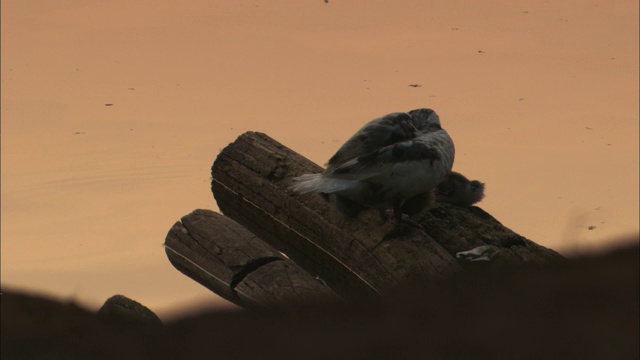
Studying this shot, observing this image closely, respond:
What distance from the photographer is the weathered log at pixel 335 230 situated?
23.5 ft

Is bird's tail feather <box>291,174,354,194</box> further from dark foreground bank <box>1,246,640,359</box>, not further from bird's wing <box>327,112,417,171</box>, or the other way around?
dark foreground bank <box>1,246,640,359</box>

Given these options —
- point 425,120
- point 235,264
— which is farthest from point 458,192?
point 235,264

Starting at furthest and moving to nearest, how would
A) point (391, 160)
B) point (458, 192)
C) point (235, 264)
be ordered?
point (458, 192), point (235, 264), point (391, 160)

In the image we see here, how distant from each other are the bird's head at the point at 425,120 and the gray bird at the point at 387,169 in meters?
0.19

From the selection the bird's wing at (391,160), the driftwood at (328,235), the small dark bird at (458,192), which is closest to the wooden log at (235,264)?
the driftwood at (328,235)

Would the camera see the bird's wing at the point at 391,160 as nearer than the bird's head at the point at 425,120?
Yes

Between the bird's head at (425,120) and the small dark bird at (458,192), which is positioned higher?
the bird's head at (425,120)

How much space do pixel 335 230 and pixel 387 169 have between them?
2.41 feet

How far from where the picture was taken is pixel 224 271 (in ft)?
24.4

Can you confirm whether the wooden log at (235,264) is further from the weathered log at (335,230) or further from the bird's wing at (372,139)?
the bird's wing at (372,139)

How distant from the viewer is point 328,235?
7.68m

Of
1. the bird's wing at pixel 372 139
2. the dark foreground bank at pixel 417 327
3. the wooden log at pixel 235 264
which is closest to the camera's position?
the dark foreground bank at pixel 417 327

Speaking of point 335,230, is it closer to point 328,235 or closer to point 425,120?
point 328,235

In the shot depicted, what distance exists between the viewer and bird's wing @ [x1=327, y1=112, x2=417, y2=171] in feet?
24.0
